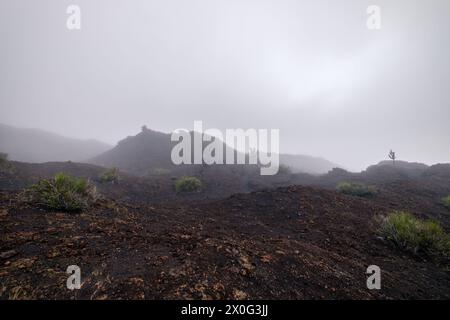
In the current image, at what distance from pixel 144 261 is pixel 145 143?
3257cm

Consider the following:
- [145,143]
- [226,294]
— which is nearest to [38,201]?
[226,294]

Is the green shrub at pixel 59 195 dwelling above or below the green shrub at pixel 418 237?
above

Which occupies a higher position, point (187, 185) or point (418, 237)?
point (187, 185)

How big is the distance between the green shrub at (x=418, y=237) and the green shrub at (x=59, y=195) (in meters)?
6.87

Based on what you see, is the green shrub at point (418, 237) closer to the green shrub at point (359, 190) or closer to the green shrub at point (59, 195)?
the green shrub at point (359, 190)

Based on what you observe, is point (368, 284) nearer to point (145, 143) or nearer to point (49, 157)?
point (145, 143)

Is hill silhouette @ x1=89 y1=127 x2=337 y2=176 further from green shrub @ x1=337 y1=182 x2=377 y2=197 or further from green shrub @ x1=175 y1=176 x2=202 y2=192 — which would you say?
green shrub @ x1=337 y1=182 x2=377 y2=197

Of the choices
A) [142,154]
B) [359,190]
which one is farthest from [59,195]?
[142,154]

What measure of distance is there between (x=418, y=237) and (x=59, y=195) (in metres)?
7.67

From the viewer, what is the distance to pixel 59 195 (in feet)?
14.8

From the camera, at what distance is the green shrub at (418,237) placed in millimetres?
4445

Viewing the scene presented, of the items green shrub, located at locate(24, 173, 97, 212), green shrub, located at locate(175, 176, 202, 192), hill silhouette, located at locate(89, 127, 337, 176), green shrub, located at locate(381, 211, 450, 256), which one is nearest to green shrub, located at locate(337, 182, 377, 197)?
green shrub, located at locate(381, 211, 450, 256)

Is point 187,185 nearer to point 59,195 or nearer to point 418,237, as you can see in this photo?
point 59,195

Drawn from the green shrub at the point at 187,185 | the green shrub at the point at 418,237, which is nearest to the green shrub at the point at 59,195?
the green shrub at the point at 187,185
